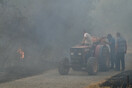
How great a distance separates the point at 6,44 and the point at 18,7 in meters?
3.16

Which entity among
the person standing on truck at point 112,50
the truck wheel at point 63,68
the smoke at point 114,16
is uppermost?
the smoke at point 114,16

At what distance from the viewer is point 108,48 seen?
13.4 meters

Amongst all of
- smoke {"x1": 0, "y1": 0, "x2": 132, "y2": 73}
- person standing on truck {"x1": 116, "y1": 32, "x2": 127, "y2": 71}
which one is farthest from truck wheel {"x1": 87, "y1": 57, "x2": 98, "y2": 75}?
smoke {"x1": 0, "y1": 0, "x2": 132, "y2": 73}

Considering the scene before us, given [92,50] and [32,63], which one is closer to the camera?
[92,50]

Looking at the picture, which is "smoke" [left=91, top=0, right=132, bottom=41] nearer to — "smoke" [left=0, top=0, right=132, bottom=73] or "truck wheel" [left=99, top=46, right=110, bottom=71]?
"smoke" [left=0, top=0, right=132, bottom=73]

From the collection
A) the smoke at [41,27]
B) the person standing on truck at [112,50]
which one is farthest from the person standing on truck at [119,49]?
the smoke at [41,27]

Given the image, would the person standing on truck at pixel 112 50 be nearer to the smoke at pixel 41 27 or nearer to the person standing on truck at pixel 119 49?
the person standing on truck at pixel 119 49

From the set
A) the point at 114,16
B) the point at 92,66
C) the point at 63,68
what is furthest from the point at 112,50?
the point at 114,16

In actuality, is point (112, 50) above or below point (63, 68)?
above

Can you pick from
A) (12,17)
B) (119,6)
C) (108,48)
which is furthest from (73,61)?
(119,6)

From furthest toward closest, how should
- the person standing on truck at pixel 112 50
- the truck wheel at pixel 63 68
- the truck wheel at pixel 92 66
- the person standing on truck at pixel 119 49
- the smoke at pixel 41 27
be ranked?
the smoke at pixel 41 27, the person standing on truck at pixel 112 50, the person standing on truck at pixel 119 49, the truck wheel at pixel 63 68, the truck wheel at pixel 92 66

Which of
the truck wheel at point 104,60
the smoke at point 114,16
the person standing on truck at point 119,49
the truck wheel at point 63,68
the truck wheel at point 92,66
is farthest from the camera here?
the smoke at point 114,16

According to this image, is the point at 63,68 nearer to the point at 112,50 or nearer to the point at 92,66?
the point at 92,66

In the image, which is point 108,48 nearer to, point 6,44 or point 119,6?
point 6,44
